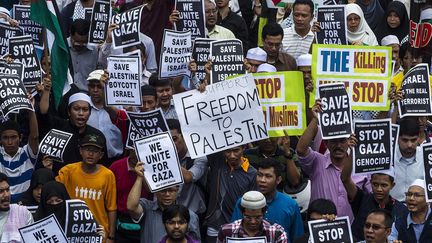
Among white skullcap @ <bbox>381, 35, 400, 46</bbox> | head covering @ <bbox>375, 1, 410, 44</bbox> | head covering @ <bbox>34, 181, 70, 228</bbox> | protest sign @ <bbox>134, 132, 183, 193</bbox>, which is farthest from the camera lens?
head covering @ <bbox>375, 1, 410, 44</bbox>

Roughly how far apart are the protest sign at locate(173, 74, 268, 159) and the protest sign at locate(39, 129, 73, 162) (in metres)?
1.26

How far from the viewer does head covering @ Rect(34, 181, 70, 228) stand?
17266mm

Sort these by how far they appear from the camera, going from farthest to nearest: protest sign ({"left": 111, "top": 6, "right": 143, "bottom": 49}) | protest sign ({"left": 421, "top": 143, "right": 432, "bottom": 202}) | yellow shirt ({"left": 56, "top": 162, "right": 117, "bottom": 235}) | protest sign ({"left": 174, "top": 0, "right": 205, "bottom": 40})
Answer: protest sign ({"left": 174, "top": 0, "right": 205, "bottom": 40}) → protest sign ({"left": 111, "top": 6, "right": 143, "bottom": 49}) → yellow shirt ({"left": 56, "top": 162, "right": 117, "bottom": 235}) → protest sign ({"left": 421, "top": 143, "right": 432, "bottom": 202})

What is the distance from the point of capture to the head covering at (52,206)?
56.6 ft

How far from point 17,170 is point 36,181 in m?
0.60

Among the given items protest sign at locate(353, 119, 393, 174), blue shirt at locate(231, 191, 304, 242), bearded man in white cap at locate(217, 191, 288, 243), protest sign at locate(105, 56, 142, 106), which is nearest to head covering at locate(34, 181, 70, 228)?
bearded man in white cap at locate(217, 191, 288, 243)

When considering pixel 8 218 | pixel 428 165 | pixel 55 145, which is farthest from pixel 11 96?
pixel 428 165

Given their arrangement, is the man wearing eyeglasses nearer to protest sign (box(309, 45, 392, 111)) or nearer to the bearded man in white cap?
the bearded man in white cap

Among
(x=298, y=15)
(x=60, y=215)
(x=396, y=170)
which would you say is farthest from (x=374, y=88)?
(x=60, y=215)

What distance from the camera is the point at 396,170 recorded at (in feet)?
60.4

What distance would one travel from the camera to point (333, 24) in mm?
20391

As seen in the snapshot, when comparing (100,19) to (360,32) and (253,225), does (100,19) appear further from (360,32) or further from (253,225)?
(253,225)

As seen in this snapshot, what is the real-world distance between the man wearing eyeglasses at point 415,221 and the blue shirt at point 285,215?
100 cm

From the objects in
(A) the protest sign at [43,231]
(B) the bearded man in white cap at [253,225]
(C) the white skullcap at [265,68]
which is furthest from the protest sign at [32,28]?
(B) the bearded man in white cap at [253,225]
